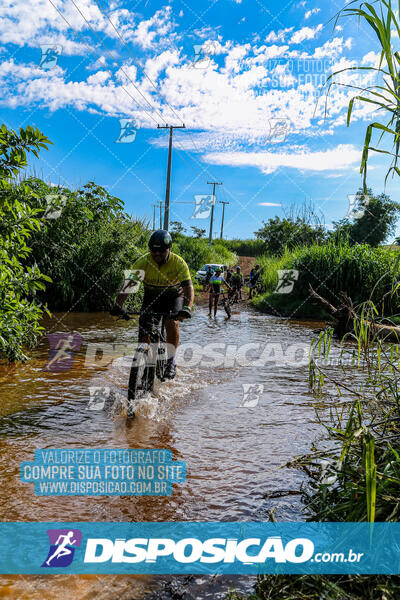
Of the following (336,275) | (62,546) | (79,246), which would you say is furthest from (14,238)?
(336,275)

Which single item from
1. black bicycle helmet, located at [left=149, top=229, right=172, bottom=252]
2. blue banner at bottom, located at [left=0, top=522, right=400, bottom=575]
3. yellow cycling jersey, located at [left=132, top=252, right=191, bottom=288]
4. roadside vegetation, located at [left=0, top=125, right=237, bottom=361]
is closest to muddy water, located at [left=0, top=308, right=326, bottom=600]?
blue banner at bottom, located at [left=0, top=522, right=400, bottom=575]

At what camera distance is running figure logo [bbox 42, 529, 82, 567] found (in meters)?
2.80

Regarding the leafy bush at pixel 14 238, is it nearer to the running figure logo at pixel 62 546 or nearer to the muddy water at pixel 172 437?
the muddy water at pixel 172 437

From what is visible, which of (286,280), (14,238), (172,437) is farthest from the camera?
(286,280)

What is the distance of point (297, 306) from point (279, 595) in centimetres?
1813

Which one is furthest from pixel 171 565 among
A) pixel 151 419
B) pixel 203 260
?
pixel 203 260

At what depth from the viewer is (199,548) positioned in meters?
3.00

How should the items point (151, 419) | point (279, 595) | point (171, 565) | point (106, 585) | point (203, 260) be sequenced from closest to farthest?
point (279, 595), point (106, 585), point (171, 565), point (151, 419), point (203, 260)

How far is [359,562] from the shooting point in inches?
99.5

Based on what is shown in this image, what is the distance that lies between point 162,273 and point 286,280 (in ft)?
52.8

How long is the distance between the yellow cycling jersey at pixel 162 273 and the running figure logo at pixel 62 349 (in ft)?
9.32

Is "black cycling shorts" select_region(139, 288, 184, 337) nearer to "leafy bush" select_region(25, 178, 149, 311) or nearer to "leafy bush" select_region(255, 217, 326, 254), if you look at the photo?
"leafy bush" select_region(25, 178, 149, 311)

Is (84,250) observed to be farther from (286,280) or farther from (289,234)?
(289,234)

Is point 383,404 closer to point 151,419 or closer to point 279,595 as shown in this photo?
point 279,595
